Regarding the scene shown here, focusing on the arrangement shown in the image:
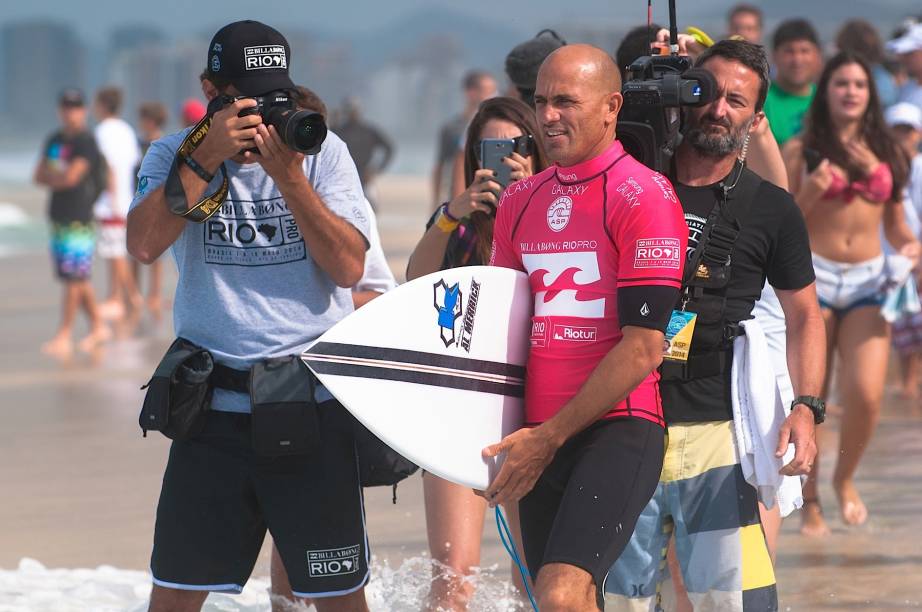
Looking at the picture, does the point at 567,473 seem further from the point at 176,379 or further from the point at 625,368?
the point at 176,379

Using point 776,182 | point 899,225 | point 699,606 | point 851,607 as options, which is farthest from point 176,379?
point 899,225

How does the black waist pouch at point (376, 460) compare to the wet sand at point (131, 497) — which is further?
the wet sand at point (131, 497)

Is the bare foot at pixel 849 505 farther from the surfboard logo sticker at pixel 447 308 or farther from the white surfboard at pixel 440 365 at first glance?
the surfboard logo sticker at pixel 447 308

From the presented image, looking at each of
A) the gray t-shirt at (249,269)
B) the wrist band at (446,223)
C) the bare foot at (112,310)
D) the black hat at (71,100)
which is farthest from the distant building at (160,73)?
the gray t-shirt at (249,269)

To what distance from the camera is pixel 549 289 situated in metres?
3.50

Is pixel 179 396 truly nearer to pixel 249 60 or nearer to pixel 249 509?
pixel 249 509

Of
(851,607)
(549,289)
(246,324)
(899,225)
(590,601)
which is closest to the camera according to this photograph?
(590,601)

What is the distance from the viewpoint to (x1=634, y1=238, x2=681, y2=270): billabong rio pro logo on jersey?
10.9 feet

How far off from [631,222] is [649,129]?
0.40m

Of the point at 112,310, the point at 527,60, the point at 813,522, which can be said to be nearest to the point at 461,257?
the point at 527,60

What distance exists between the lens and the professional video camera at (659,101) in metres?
3.57

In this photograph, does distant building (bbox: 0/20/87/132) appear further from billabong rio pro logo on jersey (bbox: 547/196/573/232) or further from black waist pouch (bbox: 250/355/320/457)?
billabong rio pro logo on jersey (bbox: 547/196/573/232)

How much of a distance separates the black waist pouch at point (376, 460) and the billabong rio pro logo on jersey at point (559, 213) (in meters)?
0.75

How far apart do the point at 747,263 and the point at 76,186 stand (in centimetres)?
947
